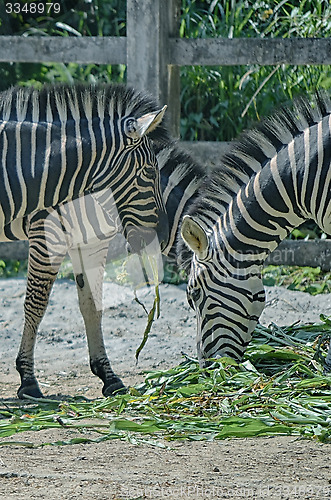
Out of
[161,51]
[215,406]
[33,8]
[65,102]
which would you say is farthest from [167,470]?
[33,8]

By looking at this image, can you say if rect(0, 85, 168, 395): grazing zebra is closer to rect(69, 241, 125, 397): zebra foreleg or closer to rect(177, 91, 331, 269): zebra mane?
rect(69, 241, 125, 397): zebra foreleg

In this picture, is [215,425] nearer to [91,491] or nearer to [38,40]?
[91,491]

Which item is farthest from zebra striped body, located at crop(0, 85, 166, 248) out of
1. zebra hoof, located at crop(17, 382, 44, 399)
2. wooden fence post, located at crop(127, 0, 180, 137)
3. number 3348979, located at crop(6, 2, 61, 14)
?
number 3348979, located at crop(6, 2, 61, 14)

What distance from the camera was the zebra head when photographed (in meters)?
4.72

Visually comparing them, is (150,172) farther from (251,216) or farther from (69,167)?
(251,216)

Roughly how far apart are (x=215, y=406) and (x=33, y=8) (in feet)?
24.8

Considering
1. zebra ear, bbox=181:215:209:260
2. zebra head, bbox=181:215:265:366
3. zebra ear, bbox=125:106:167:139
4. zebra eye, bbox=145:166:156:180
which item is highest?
zebra ear, bbox=125:106:167:139

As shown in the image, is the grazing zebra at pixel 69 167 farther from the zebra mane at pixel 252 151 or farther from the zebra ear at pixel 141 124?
the zebra mane at pixel 252 151

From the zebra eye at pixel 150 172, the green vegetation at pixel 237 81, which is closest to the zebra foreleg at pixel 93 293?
the zebra eye at pixel 150 172

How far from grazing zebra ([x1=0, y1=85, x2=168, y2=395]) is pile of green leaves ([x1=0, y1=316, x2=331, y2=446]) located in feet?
3.02

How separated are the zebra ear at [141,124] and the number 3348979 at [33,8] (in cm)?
580

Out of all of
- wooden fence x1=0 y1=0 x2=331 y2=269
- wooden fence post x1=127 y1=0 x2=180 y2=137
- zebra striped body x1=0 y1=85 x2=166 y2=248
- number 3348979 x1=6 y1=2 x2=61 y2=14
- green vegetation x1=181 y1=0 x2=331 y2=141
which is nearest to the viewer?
zebra striped body x1=0 y1=85 x2=166 y2=248

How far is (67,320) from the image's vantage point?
7113mm

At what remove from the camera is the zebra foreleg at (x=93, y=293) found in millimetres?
5551
